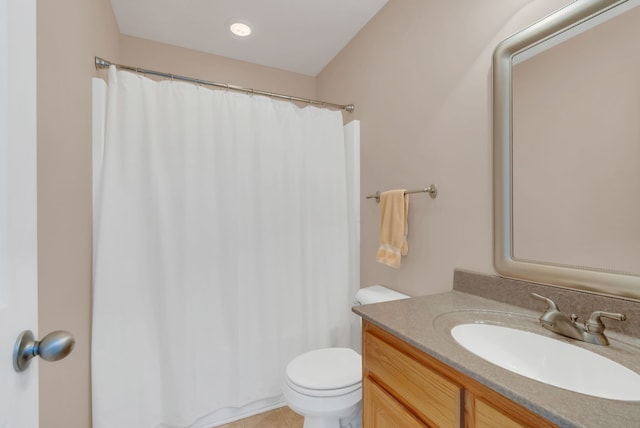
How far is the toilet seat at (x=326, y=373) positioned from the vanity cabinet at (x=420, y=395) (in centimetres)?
24

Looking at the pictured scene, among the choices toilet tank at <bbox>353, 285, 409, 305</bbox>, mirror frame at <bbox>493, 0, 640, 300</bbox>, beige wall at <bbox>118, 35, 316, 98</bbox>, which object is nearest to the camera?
mirror frame at <bbox>493, 0, 640, 300</bbox>

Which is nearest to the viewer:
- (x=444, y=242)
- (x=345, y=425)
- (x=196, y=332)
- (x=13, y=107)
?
(x=13, y=107)

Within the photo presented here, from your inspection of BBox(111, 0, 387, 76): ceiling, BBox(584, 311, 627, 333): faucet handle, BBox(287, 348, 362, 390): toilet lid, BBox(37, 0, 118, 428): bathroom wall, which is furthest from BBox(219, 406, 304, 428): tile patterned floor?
BBox(111, 0, 387, 76): ceiling

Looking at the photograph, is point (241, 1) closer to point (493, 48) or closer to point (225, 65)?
point (225, 65)

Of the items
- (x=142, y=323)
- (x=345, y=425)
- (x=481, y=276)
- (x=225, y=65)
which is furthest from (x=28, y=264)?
(x=225, y=65)

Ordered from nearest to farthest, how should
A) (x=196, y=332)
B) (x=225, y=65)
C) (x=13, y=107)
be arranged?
(x=13, y=107)
(x=196, y=332)
(x=225, y=65)

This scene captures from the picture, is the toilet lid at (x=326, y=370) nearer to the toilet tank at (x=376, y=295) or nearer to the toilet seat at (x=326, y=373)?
the toilet seat at (x=326, y=373)

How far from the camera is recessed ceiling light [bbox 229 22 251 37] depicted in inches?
74.6

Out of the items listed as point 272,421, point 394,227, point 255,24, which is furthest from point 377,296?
point 255,24

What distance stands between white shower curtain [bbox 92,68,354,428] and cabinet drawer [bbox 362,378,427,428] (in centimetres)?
92

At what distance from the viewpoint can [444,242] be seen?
135cm

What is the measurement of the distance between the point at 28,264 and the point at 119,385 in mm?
1314

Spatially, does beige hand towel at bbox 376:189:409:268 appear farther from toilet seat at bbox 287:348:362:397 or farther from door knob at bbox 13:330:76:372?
door knob at bbox 13:330:76:372

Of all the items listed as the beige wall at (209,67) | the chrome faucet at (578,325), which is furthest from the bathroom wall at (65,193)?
the chrome faucet at (578,325)
